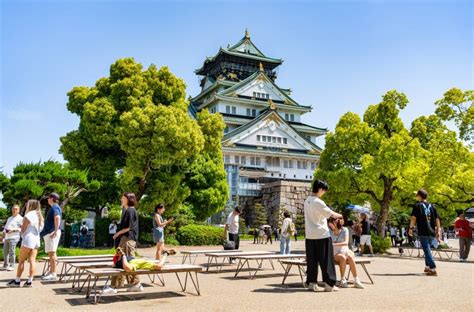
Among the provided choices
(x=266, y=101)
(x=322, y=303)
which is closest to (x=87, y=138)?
(x=322, y=303)

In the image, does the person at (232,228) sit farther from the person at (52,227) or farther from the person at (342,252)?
the person at (52,227)

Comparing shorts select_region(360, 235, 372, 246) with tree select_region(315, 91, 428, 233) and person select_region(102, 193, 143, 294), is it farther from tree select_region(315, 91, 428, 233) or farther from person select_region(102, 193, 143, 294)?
person select_region(102, 193, 143, 294)

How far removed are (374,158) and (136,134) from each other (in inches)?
422

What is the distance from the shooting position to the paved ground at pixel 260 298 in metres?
6.57

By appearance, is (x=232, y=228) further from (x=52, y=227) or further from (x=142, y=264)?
(x=142, y=264)

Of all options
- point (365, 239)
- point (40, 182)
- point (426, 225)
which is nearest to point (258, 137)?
point (365, 239)

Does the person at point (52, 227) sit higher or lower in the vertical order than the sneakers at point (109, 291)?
higher

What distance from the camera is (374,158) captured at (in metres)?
19.1

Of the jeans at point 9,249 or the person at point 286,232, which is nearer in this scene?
the jeans at point 9,249

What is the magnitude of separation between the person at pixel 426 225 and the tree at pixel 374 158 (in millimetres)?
8021

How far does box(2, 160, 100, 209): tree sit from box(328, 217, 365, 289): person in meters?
10.1

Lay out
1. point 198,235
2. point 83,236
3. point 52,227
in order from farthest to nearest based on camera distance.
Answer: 1. point 198,235
2. point 83,236
3. point 52,227

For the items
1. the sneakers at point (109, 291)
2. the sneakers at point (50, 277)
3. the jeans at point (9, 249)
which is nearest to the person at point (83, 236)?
the jeans at point (9, 249)

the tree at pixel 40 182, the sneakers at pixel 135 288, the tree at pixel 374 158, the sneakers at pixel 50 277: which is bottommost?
the sneakers at pixel 50 277
